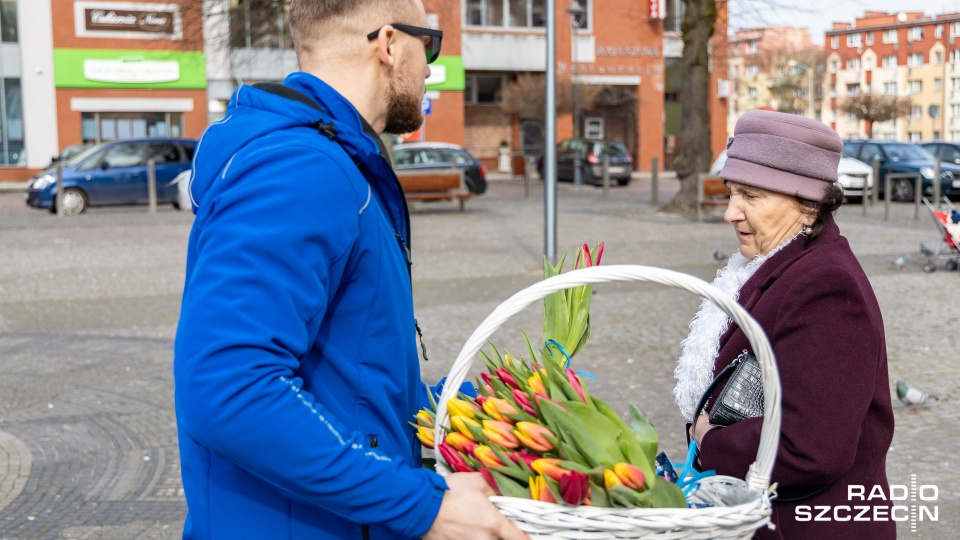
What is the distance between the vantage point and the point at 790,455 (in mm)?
2143

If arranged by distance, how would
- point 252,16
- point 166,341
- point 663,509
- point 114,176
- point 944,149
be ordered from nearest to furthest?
point 663,509 → point 166,341 → point 114,176 → point 252,16 → point 944,149

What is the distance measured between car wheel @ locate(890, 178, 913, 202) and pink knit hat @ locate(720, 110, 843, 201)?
2479 centimetres

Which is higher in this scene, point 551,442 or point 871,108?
point 871,108

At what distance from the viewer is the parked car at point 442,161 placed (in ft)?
84.2

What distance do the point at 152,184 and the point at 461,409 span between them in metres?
22.6

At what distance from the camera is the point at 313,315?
167cm

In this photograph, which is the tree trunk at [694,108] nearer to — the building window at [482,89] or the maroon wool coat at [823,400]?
the maroon wool coat at [823,400]

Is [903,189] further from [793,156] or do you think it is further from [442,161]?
[793,156]

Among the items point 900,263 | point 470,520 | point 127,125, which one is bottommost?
point 900,263

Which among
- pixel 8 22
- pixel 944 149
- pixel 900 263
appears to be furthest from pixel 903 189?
pixel 8 22

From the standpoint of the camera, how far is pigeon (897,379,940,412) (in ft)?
20.8

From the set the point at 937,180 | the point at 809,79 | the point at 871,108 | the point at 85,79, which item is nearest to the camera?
the point at 937,180

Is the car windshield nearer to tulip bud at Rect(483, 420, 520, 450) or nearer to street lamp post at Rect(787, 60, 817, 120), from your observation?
tulip bud at Rect(483, 420, 520, 450)

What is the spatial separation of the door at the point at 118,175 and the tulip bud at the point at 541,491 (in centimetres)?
2330
